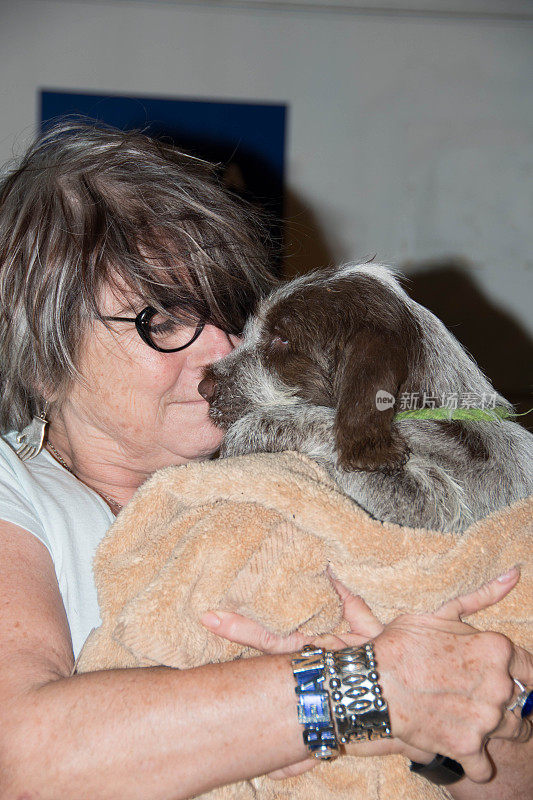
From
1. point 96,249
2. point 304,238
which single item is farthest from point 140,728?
point 304,238

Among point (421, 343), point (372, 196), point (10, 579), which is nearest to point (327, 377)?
point (421, 343)

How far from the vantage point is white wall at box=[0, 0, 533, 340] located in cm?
430

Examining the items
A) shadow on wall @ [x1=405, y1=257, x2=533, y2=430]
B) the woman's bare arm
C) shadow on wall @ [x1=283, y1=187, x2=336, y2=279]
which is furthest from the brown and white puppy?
shadow on wall @ [x1=405, y1=257, x2=533, y2=430]

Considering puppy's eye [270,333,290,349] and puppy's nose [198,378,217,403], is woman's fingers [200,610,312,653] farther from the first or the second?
puppy's eye [270,333,290,349]

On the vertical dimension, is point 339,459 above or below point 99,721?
above

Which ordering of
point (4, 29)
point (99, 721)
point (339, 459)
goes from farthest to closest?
point (4, 29) < point (339, 459) < point (99, 721)

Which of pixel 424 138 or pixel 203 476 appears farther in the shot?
pixel 424 138

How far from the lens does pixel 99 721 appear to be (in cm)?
107

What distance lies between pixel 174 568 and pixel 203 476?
0.52 feet

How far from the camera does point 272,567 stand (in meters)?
1.16

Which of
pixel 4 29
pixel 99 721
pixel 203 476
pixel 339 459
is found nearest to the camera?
pixel 99 721

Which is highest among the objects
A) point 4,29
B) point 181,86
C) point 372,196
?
point 4,29

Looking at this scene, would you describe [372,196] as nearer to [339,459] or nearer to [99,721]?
[339,459]

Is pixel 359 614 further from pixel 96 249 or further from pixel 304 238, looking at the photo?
pixel 304 238
